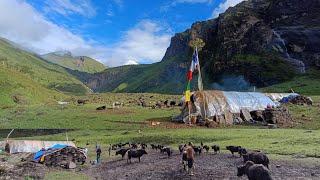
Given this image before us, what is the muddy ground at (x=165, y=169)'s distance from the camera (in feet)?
105

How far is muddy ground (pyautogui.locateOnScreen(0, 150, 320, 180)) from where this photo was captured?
105 feet

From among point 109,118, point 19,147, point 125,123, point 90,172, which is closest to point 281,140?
point 90,172

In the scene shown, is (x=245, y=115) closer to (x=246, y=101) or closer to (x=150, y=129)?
(x=246, y=101)

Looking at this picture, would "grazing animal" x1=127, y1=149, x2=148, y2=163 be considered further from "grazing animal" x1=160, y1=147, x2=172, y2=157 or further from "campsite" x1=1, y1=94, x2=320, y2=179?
"grazing animal" x1=160, y1=147, x2=172, y2=157

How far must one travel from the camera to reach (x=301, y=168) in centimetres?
3228

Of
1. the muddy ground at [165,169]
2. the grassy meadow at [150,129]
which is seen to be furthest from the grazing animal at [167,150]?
the grassy meadow at [150,129]

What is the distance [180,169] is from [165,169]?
5.92 feet

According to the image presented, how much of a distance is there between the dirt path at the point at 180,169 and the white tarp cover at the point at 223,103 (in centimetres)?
2895

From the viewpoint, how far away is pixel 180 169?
37.0 meters

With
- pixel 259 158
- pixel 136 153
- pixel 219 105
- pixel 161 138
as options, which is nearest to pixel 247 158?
pixel 259 158

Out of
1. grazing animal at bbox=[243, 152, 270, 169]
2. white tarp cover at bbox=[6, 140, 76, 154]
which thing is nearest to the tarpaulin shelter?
white tarp cover at bbox=[6, 140, 76, 154]

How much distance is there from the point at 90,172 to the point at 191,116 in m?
36.1

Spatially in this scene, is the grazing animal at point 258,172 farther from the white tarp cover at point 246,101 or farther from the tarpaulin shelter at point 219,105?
the white tarp cover at point 246,101

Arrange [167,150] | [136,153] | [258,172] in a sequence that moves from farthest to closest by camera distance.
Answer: [167,150]
[136,153]
[258,172]
